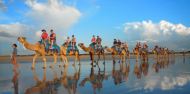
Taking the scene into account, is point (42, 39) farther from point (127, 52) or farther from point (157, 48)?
point (157, 48)

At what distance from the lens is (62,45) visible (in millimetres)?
18094

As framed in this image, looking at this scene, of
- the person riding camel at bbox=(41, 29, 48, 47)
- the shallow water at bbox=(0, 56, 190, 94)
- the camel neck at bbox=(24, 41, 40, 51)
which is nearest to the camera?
the shallow water at bbox=(0, 56, 190, 94)

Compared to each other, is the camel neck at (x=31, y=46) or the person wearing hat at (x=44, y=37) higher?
the person wearing hat at (x=44, y=37)

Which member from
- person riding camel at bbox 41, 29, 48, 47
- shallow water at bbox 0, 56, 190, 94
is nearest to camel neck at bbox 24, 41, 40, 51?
person riding camel at bbox 41, 29, 48, 47

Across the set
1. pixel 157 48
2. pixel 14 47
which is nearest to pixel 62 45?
pixel 14 47

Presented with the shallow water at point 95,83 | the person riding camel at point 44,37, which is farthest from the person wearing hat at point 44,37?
the shallow water at point 95,83

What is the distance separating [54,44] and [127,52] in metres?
16.8

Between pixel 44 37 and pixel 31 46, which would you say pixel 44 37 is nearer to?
pixel 44 37

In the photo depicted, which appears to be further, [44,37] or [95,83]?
[44,37]

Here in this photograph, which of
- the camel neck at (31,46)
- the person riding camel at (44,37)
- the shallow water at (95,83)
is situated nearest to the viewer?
the shallow water at (95,83)

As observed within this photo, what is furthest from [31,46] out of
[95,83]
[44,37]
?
[95,83]

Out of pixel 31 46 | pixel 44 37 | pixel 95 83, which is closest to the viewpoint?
pixel 95 83

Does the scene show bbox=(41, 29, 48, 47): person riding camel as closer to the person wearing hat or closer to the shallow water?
the person wearing hat

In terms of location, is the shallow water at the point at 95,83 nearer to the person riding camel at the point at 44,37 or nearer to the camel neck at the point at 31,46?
the camel neck at the point at 31,46
